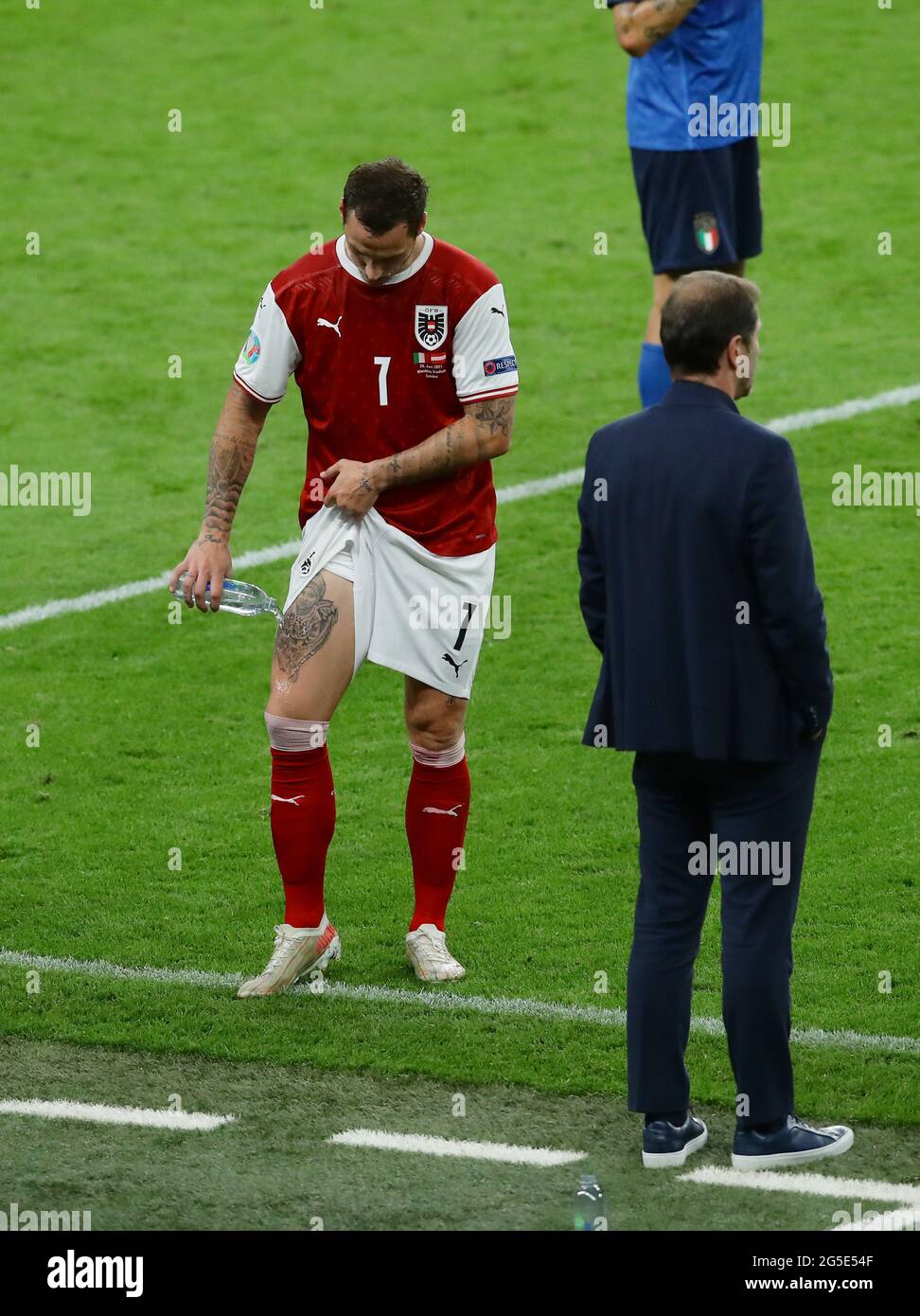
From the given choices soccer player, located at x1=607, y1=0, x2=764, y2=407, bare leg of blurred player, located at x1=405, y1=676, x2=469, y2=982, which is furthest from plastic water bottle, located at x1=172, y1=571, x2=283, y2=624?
soccer player, located at x1=607, y1=0, x2=764, y2=407

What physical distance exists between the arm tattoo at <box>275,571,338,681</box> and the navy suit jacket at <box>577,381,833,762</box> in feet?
4.91

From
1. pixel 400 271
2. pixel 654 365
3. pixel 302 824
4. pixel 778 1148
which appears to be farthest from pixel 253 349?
pixel 654 365

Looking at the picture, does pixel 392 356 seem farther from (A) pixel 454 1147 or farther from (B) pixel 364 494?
(A) pixel 454 1147

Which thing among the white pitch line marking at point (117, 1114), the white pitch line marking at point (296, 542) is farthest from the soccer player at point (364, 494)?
the white pitch line marking at point (296, 542)

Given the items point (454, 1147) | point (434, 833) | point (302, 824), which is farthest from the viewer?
point (434, 833)

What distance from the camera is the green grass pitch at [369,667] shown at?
5.49 meters

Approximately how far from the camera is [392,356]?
6.37 m

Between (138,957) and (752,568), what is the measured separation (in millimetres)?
2650

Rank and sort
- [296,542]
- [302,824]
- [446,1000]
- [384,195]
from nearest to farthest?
[384,195], [446,1000], [302,824], [296,542]

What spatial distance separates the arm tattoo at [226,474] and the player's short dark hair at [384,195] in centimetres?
82

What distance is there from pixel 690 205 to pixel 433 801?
4.22 m

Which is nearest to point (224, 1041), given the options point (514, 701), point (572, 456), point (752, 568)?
point (752, 568)

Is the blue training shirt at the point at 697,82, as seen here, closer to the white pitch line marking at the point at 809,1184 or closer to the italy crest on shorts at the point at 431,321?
the italy crest on shorts at the point at 431,321

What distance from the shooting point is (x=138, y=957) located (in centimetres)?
667
